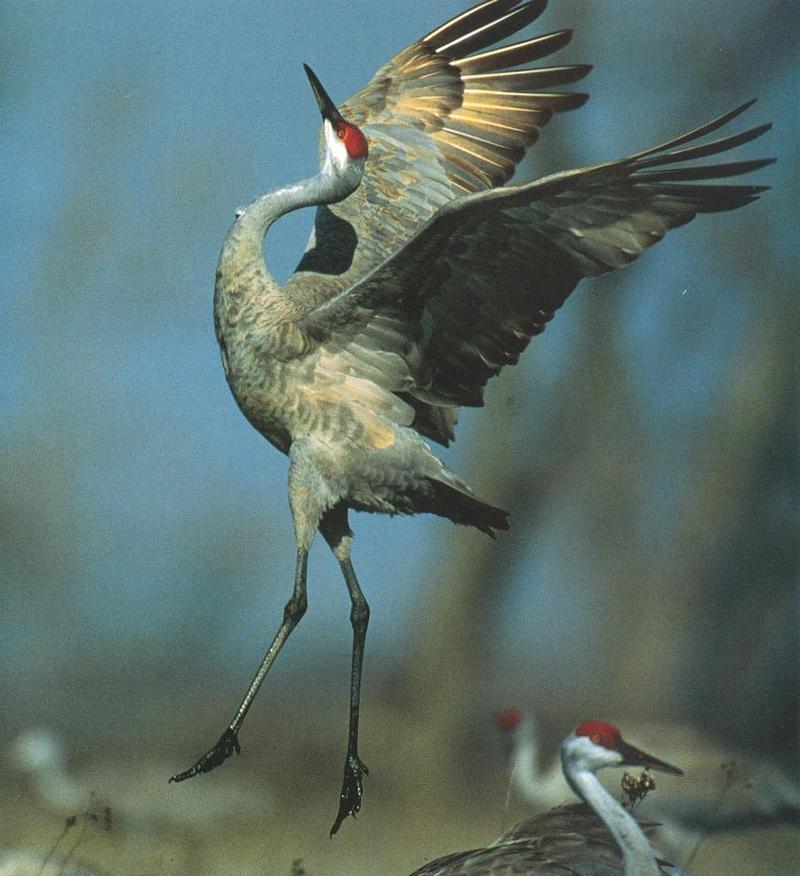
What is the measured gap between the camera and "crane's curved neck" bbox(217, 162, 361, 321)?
12.0 feet

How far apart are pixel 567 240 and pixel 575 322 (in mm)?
1024

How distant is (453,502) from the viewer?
12.6 feet

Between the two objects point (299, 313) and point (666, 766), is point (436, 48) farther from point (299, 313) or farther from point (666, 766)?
point (666, 766)

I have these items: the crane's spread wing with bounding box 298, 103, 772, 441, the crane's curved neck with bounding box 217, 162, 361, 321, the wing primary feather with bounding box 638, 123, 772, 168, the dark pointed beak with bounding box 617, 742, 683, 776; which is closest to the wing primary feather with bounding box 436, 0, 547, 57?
the crane's curved neck with bounding box 217, 162, 361, 321

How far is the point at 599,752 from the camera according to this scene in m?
3.61

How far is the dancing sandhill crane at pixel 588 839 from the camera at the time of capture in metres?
3.53

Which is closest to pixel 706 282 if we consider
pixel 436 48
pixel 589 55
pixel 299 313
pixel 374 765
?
pixel 589 55

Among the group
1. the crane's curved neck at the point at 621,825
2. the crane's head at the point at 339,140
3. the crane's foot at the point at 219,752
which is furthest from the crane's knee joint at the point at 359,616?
the crane's head at the point at 339,140

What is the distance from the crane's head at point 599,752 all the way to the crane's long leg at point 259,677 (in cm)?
82

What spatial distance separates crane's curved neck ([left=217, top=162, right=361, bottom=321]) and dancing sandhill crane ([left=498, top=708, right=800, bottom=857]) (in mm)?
1519

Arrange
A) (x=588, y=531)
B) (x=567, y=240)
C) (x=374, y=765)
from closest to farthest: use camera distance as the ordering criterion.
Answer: (x=567, y=240), (x=374, y=765), (x=588, y=531)

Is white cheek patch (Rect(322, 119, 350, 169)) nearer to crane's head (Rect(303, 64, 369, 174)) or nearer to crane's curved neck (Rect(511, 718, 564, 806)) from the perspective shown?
crane's head (Rect(303, 64, 369, 174))

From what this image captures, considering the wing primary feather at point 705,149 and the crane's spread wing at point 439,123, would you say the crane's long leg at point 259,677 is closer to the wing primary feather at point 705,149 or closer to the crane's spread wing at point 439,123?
the crane's spread wing at point 439,123

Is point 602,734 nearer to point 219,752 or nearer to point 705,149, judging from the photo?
point 219,752
